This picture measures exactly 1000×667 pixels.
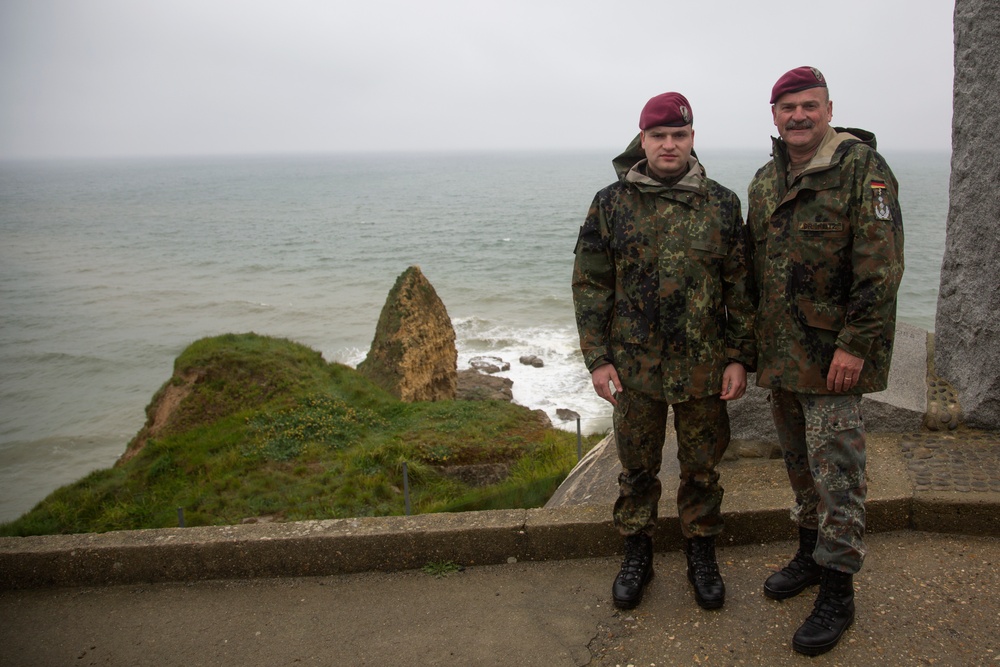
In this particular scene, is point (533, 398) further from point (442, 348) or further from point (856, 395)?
point (856, 395)

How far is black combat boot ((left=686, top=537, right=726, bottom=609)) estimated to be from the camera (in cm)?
369

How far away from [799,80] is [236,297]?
38.6 meters

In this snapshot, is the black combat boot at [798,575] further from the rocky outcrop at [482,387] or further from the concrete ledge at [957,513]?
the rocky outcrop at [482,387]

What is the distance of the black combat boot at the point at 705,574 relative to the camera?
3688mm

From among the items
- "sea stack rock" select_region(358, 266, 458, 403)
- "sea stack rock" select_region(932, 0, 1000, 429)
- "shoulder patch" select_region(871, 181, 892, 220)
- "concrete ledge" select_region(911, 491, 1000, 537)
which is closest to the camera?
"shoulder patch" select_region(871, 181, 892, 220)

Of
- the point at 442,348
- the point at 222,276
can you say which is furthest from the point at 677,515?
the point at 222,276

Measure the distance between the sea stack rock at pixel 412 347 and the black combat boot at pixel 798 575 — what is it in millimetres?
12590

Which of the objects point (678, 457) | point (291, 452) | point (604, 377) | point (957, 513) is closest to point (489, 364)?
point (291, 452)

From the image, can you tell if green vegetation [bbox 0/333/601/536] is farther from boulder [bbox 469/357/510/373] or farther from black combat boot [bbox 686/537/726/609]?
boulder [bbox 469/357/510/373]

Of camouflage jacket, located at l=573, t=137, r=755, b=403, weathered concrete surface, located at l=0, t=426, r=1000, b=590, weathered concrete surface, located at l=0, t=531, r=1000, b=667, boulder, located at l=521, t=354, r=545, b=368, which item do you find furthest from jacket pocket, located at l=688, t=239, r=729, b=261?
boulder, located at l=521, t=354, r=545, b=368

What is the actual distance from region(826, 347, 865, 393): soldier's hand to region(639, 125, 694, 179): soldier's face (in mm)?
1119

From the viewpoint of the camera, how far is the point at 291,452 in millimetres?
10820

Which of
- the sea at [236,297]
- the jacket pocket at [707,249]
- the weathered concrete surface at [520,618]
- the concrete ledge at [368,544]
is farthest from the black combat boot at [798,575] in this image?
the sea at [236,297]

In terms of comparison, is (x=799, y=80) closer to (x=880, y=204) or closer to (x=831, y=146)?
(x=831, y=146)
